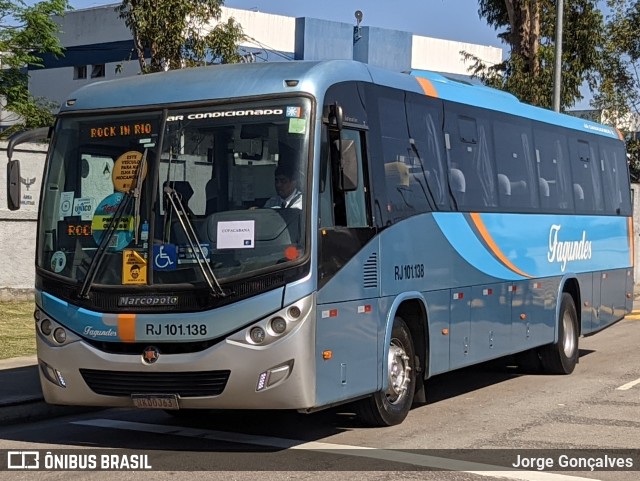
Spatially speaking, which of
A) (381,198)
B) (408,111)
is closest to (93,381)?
(381,198)

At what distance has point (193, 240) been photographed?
9148mm

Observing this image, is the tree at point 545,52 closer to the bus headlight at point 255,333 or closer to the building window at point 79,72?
the bus headlight at point 255,333

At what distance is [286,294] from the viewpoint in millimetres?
8969

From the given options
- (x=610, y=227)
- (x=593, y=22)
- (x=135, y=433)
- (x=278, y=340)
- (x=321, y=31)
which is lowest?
(x=135, y=433)

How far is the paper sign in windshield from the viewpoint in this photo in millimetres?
9062

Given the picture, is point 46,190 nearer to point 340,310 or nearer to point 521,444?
point 340,310

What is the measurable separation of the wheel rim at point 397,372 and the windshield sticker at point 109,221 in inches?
106

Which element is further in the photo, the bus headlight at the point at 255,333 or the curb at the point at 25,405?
the curb at the point at 25,405

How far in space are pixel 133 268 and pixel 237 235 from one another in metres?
0.94

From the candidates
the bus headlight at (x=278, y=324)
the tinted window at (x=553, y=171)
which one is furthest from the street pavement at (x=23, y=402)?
the tinted window at (x=553, y=171)

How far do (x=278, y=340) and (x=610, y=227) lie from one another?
9.45m

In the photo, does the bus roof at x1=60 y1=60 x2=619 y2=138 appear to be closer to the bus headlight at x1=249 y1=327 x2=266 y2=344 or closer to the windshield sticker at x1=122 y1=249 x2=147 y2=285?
the windshield sticker at x1=122 y1=249 x2=147 y2=285

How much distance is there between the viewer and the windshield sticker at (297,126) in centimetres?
930

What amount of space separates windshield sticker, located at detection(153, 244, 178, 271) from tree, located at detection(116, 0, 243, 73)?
14.1 m
